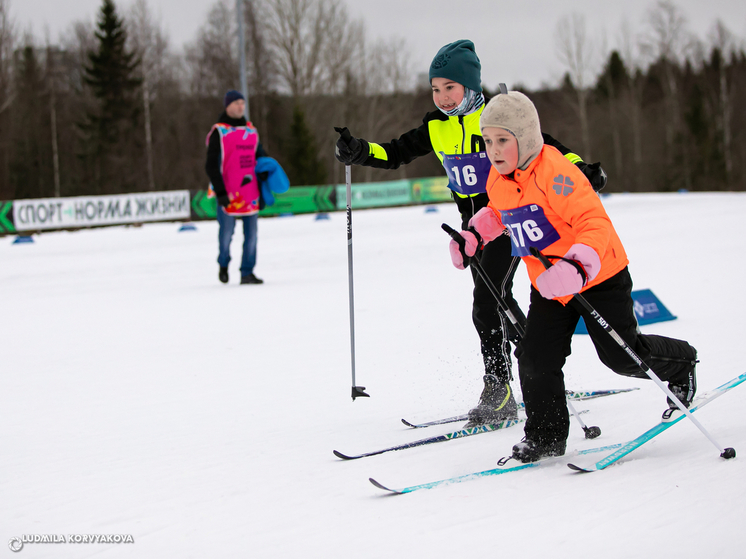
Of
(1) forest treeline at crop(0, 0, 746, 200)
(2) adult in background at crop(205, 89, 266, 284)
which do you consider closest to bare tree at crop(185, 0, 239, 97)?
(1) forest treeline at crop(0, 0, 746, 200)

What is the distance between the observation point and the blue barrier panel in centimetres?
528

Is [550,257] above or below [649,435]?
above

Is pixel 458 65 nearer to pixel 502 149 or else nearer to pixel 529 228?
pixel 502 149

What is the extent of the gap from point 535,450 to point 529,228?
0.83 metres

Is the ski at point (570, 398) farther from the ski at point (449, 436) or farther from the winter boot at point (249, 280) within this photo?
the winter boot at point (249, 280)

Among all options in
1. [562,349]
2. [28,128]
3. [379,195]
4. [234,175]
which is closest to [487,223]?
[562,349]

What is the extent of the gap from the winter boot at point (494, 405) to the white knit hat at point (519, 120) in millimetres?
1145

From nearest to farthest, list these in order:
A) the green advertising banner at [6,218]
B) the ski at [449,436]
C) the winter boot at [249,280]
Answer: the ski at [449,436], the winter boot at [249,280], the green advertising banner at [6,218]

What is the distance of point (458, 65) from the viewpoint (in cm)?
323

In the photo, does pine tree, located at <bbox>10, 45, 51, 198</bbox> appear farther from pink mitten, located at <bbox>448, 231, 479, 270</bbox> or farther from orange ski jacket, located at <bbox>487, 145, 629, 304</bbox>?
orange ski jacket, located at <bbox>487, 145, 629, 304</bbox>

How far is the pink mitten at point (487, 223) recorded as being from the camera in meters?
2.98

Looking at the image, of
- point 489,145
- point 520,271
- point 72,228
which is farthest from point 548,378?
point 72,228

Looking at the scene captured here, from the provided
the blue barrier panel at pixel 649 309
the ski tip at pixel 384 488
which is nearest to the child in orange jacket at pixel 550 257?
the ski tip at pixel 384 488

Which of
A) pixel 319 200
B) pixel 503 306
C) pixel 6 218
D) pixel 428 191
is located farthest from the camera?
pixel 428 191
